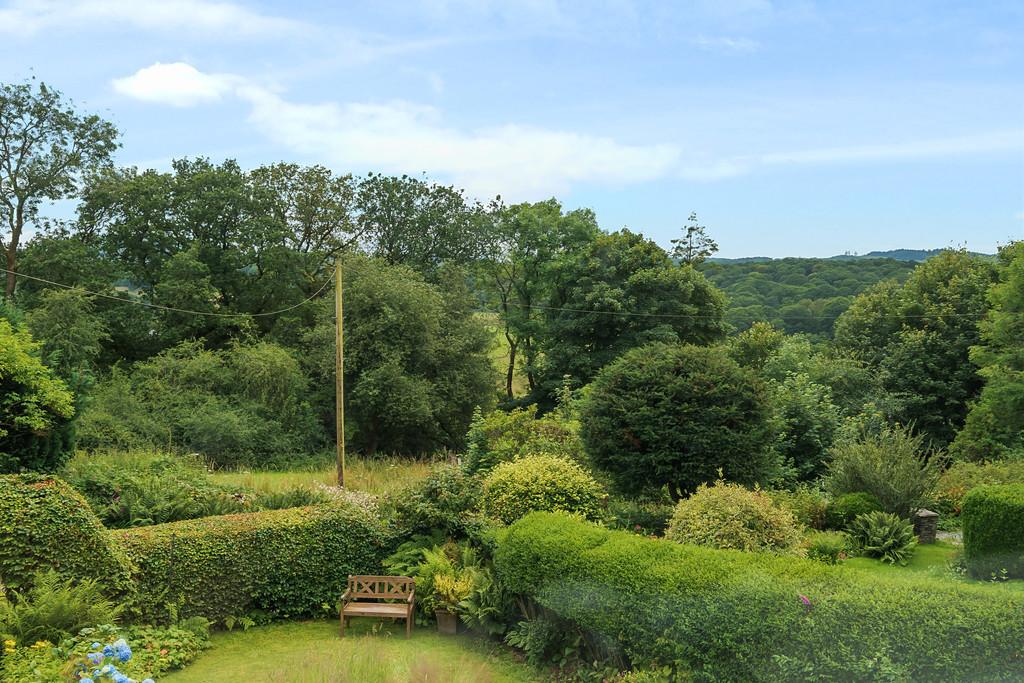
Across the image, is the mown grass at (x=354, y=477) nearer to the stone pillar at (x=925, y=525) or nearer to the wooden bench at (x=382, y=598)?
the wooden bench at (x=382, y=598)

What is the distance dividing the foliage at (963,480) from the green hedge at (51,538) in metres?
12.7

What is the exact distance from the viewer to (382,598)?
9.88m

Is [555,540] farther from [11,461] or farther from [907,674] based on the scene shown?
[11,461]

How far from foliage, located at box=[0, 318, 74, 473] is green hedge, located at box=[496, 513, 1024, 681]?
9.86m

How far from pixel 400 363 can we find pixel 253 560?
18.3 metres

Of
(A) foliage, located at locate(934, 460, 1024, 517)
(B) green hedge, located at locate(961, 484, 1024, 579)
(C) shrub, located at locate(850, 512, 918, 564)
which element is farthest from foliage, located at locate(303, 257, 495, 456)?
(B) green hedge, located at locate(961, 484, 1024, 579)

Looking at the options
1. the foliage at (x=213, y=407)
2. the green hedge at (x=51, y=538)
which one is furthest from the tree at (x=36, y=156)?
the green hedge at (x=51, y=538)

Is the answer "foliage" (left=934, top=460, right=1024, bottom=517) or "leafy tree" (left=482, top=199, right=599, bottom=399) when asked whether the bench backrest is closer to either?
"foliage" (left=934, top=460, right=1024, bottom=517)

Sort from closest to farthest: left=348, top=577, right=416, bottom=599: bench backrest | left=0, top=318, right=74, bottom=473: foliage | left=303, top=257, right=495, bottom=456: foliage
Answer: left=348, top=577, right=416, bottom=599: bench backrest
left=0, top=318, right=74, bottom=473: foliage
left=303, top=257, right=495, bottom=456: foliage

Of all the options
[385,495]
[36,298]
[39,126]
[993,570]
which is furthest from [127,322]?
[993,570]

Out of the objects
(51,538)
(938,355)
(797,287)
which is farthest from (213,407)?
(797,287)

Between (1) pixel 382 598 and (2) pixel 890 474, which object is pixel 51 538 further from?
A: (2) pixel 890 474

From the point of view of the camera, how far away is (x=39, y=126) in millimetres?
28344

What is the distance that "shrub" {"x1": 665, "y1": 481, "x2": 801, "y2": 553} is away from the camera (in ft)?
28.9
